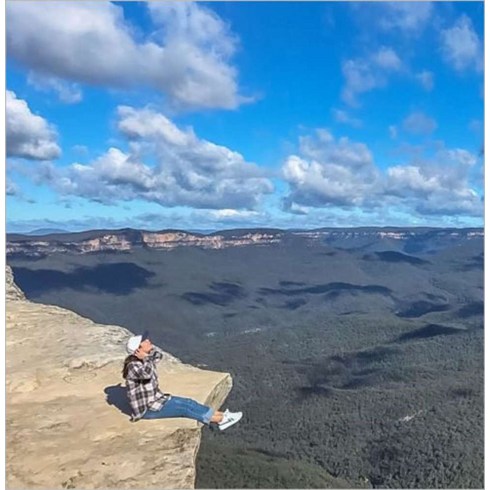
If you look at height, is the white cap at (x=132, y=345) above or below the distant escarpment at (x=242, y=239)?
above

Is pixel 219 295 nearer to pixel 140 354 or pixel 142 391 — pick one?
pixel 140 354

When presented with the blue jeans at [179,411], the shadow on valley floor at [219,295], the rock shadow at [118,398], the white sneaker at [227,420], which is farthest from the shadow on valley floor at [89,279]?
the blue jeans at [179,411]

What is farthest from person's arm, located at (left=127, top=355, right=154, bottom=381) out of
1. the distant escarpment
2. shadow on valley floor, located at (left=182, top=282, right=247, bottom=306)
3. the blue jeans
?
shadow on valley floor, located at (left=182, top=282, right=247, bottom=306)

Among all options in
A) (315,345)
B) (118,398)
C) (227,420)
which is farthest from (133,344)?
(315,345)

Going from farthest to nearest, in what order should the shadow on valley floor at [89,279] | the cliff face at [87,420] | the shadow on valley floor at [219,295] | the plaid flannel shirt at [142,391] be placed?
the shadow on valley floor at [219,295], the shadow on valley floor at [89,279], the plaid flannel shirt at [142,391], the cliff face at [87,420]

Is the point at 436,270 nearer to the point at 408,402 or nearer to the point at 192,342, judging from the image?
the point at 192,342

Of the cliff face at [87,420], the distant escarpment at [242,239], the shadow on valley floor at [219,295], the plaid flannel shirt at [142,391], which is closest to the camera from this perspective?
the cliff face at [87,420]

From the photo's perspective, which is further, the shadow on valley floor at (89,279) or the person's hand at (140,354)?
the shadow on valley floor at (89,279)

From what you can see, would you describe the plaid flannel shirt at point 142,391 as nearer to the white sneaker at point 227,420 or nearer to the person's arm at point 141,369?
the person's arm at point 141,369
